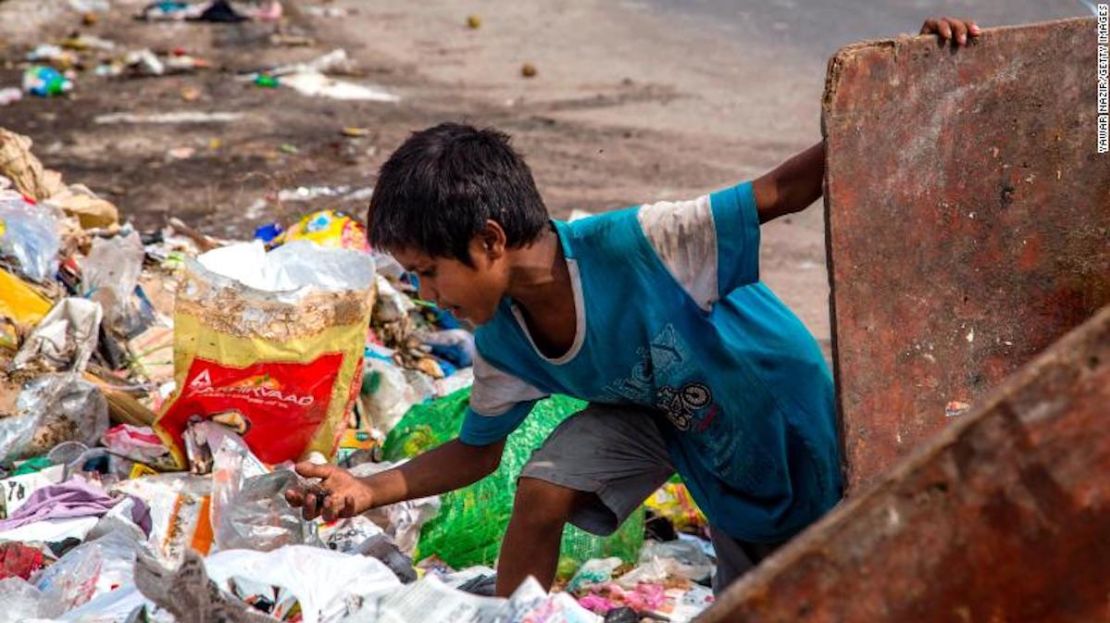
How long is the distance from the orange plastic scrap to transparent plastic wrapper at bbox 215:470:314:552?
147 cm

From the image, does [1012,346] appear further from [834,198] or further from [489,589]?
[489,589]

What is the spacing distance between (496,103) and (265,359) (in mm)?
4808

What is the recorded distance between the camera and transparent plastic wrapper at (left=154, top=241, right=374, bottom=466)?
3.74 m

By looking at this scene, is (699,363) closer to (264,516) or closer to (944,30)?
(944,30)

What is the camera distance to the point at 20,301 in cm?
445

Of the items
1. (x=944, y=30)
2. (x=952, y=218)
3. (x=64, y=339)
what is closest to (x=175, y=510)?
(x=64, y=339)

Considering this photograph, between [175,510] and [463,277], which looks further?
[175,510]

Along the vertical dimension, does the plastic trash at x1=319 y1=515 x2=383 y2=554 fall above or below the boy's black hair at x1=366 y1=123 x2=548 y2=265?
below

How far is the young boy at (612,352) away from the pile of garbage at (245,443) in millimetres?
257

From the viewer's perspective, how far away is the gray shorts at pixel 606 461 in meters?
2.83

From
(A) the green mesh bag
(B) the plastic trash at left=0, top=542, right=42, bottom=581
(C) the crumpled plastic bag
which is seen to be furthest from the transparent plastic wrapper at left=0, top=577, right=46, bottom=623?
(C) the crumpled plastic bag

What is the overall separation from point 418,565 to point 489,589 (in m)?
0.41

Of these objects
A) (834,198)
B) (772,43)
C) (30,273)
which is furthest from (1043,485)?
(772,43)

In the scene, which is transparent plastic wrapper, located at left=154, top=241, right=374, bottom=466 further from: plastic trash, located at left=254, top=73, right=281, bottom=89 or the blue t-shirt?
plastic trash, located at left=254, top=73, right=281, bottom=89
